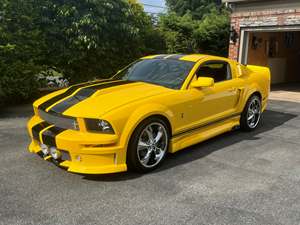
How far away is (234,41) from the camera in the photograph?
1259 cm

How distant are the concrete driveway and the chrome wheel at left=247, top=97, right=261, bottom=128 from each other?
0.99 metres

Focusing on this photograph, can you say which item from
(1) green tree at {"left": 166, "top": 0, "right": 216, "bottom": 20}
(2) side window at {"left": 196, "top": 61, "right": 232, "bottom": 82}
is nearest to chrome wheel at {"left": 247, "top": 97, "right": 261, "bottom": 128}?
(2) side window at {"left": 196, "top": 61, "right": 232, "bottom": 82}

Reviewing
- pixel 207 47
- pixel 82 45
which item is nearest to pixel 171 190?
pixel 82 45

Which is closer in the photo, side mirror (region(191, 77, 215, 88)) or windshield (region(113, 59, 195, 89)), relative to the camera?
side mirror (region(191, 77, 215, 88))

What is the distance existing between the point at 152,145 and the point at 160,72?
1.42 metres

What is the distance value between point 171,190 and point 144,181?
40 cm

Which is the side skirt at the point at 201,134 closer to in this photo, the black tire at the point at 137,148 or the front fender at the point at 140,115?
the black tire at the point at 137,148

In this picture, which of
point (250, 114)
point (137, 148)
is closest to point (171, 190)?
point (137, 148)

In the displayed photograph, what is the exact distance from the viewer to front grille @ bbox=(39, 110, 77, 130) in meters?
4.03

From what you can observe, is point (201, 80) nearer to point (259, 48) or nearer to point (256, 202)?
point (256, 202)

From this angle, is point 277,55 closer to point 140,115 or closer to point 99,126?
point 140,115

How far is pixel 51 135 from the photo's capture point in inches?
160

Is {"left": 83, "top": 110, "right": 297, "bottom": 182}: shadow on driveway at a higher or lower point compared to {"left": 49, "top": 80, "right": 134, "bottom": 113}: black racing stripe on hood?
lower

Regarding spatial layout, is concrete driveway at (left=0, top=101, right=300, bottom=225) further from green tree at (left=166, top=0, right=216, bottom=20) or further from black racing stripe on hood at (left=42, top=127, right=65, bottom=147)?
green tree at (left=166, top=0, right=216, bottom=20)
